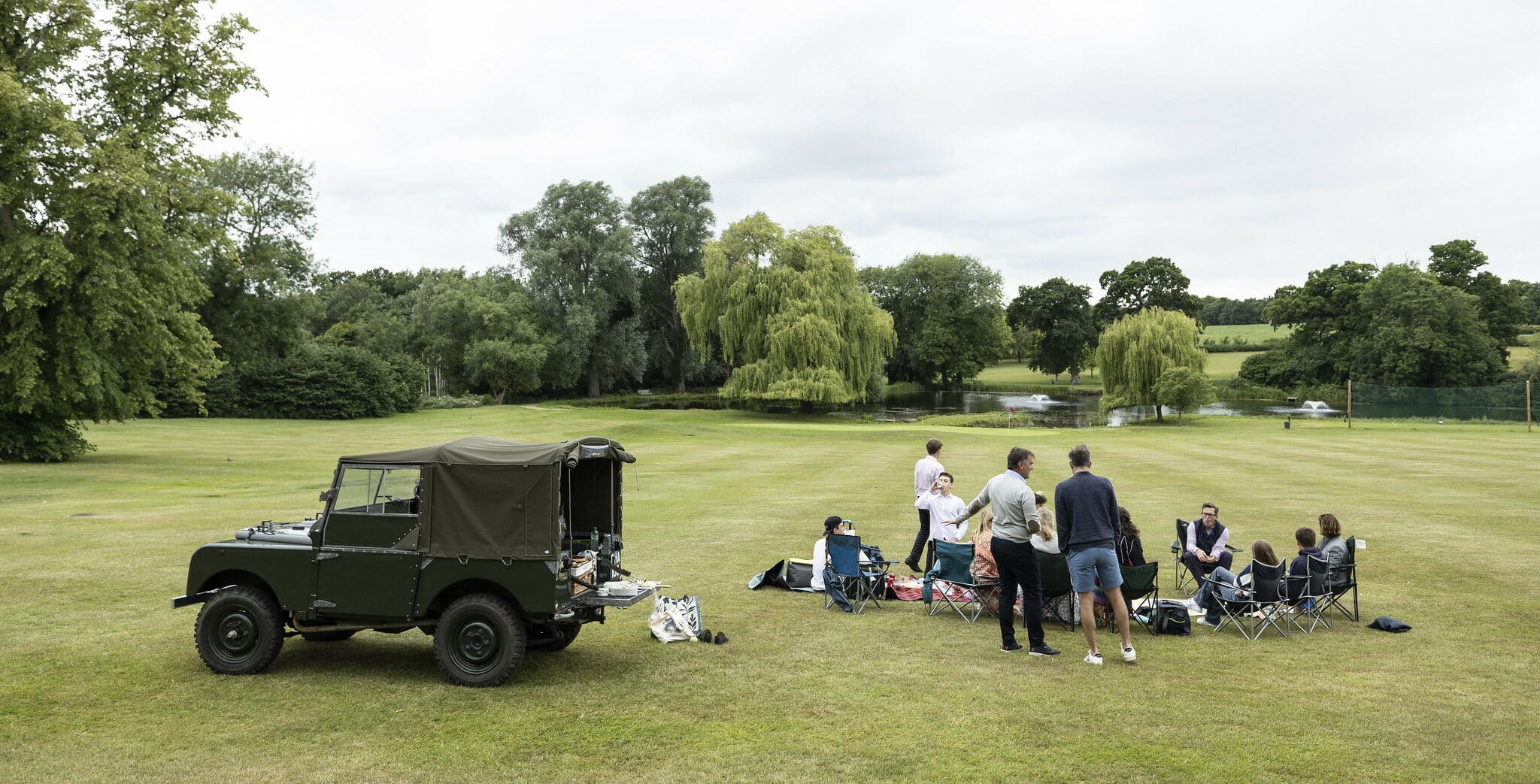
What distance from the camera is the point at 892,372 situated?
11225cm

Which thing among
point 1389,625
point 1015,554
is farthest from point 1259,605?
point 1015,554

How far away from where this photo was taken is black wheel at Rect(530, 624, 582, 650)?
9273mm

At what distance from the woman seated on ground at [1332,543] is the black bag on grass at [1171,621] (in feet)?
7.25

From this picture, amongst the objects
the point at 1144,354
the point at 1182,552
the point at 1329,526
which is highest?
the point at 1144,354

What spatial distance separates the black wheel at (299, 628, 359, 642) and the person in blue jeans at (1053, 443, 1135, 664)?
7144 millimetres

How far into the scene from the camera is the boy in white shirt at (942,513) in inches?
500

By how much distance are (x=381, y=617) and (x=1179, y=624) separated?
8729 mm

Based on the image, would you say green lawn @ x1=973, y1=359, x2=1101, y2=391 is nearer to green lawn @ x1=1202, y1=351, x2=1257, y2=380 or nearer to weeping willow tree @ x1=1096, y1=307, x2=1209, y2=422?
green lawn @ x1=1202, y1=351, x2=1257, y2=380

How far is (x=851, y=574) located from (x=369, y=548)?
19.2 ft

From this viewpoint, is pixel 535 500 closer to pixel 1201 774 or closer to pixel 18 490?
pixel 1201 774

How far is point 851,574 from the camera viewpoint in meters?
12.1

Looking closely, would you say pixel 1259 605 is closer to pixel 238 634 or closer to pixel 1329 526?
pixel 1329 526

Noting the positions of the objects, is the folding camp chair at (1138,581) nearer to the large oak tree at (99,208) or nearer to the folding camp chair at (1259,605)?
the folding camp chair at (1259,605)

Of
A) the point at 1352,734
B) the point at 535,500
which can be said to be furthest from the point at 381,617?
the point at 1352,734
